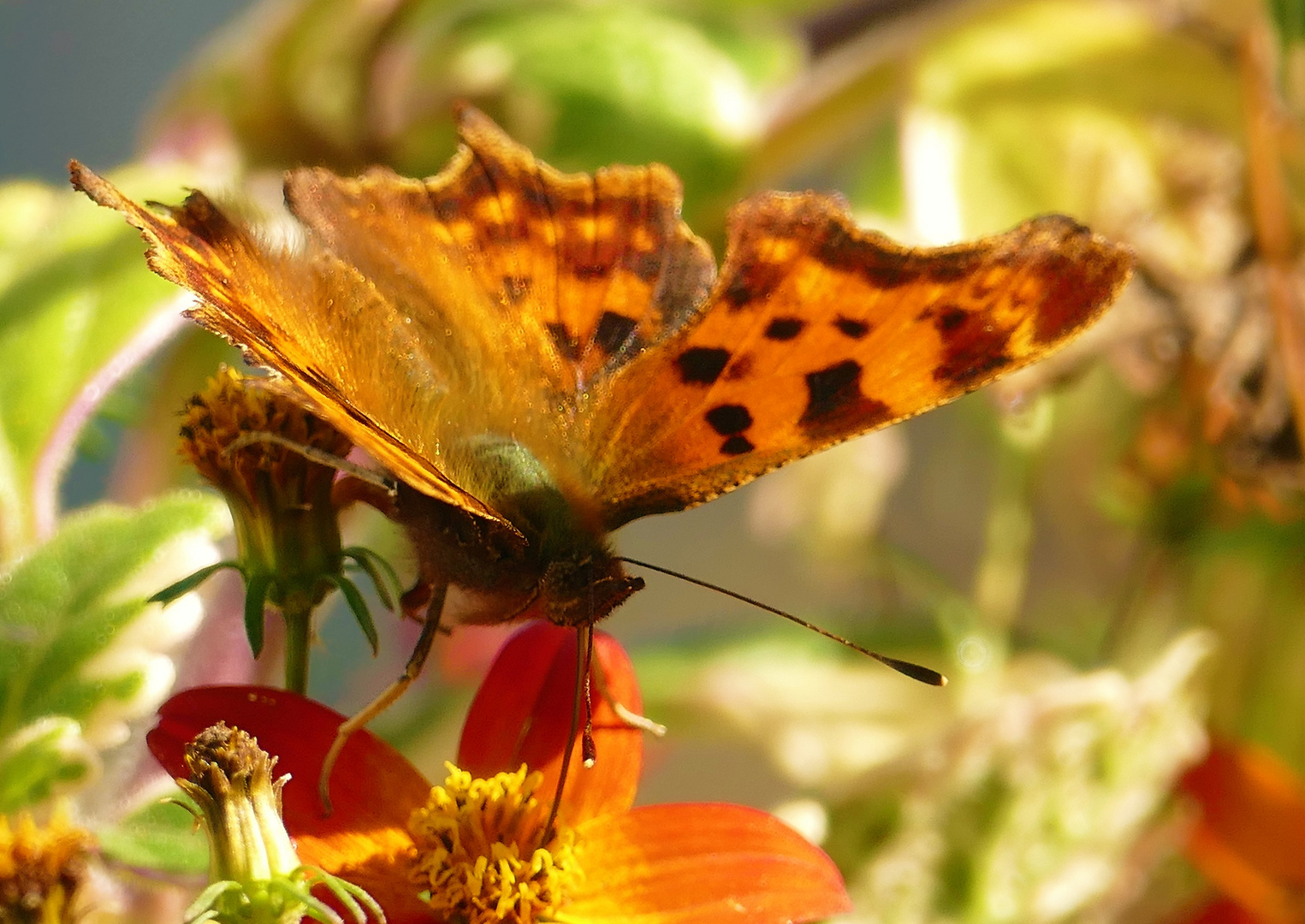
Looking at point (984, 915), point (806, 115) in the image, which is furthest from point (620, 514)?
point (806, 115)

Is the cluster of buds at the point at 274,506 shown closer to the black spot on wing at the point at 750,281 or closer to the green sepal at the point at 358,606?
the green sepal at the point at 358,606

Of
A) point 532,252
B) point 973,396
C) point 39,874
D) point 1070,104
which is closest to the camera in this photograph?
point 39,874

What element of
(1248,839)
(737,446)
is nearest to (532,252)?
(737,446)

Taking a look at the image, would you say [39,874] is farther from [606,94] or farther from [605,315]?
[606,94]

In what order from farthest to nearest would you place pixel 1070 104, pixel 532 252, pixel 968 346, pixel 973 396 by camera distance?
pixel 973 396
pixel 1070 104
pixel 532 252
pixel 968 346

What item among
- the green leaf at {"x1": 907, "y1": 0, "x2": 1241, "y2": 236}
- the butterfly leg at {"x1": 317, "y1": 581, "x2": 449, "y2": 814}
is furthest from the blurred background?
the butterfly leg at {"x1": 317, "y1": 581, "x2": 449, "y2": 814}

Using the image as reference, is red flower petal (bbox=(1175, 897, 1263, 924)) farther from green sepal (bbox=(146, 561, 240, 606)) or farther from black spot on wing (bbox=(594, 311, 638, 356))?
green sepal (bbox=(146, 561, 240, 606))

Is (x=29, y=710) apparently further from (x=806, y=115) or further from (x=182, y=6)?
(x=182, y=6)
